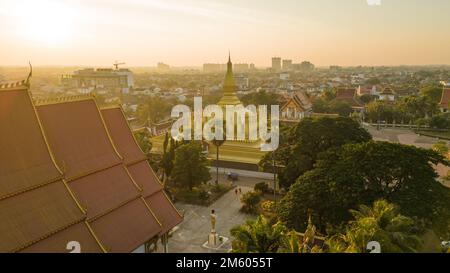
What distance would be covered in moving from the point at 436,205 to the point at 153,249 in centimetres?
1370

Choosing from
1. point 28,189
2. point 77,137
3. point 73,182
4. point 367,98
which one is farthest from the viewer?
point 367,98

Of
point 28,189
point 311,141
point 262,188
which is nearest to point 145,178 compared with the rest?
point 28,189

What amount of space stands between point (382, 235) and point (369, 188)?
268 inches

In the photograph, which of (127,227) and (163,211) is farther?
(163,211)

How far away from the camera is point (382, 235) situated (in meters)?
11.7

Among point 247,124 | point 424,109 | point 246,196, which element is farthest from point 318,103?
point 246,196

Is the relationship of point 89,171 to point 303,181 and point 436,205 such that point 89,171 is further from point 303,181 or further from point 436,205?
point 436,205

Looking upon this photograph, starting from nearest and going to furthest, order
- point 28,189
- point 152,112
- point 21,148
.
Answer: point 28,189
point 21,148
point 152,112

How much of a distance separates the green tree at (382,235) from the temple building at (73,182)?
859 centimetres

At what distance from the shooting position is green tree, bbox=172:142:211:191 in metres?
27.3

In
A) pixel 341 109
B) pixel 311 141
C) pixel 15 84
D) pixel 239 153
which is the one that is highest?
pixel 15 84

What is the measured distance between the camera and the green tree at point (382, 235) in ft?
37.4

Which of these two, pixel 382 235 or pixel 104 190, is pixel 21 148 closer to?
pixel 104 190

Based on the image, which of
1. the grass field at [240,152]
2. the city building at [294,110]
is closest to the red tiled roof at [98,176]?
the grass field at [240,152]
